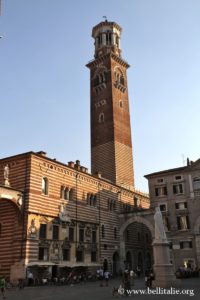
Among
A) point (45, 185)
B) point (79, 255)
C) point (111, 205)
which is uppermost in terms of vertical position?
point (45, 185)

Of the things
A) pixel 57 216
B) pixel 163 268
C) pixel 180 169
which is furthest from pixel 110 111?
pixel 163 268

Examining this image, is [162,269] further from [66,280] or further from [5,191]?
[5,191]

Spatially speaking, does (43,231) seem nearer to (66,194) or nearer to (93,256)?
(66,194)

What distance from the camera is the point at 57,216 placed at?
30.2m

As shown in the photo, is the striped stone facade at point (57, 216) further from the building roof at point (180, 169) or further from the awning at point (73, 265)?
the building roof at point (180, 169)

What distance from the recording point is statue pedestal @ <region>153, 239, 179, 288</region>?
1844 cm

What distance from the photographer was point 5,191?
86.3ft

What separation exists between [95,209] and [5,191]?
12465mm

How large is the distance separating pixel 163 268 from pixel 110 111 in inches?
1317

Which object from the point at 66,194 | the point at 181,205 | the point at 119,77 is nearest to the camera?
the point at 66,194

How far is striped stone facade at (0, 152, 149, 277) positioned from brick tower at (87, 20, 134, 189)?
8.35 meters

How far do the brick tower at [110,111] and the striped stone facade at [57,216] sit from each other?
8355 mm

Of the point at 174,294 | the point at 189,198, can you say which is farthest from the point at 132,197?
the point at 174,294

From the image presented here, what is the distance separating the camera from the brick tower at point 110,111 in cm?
4713
